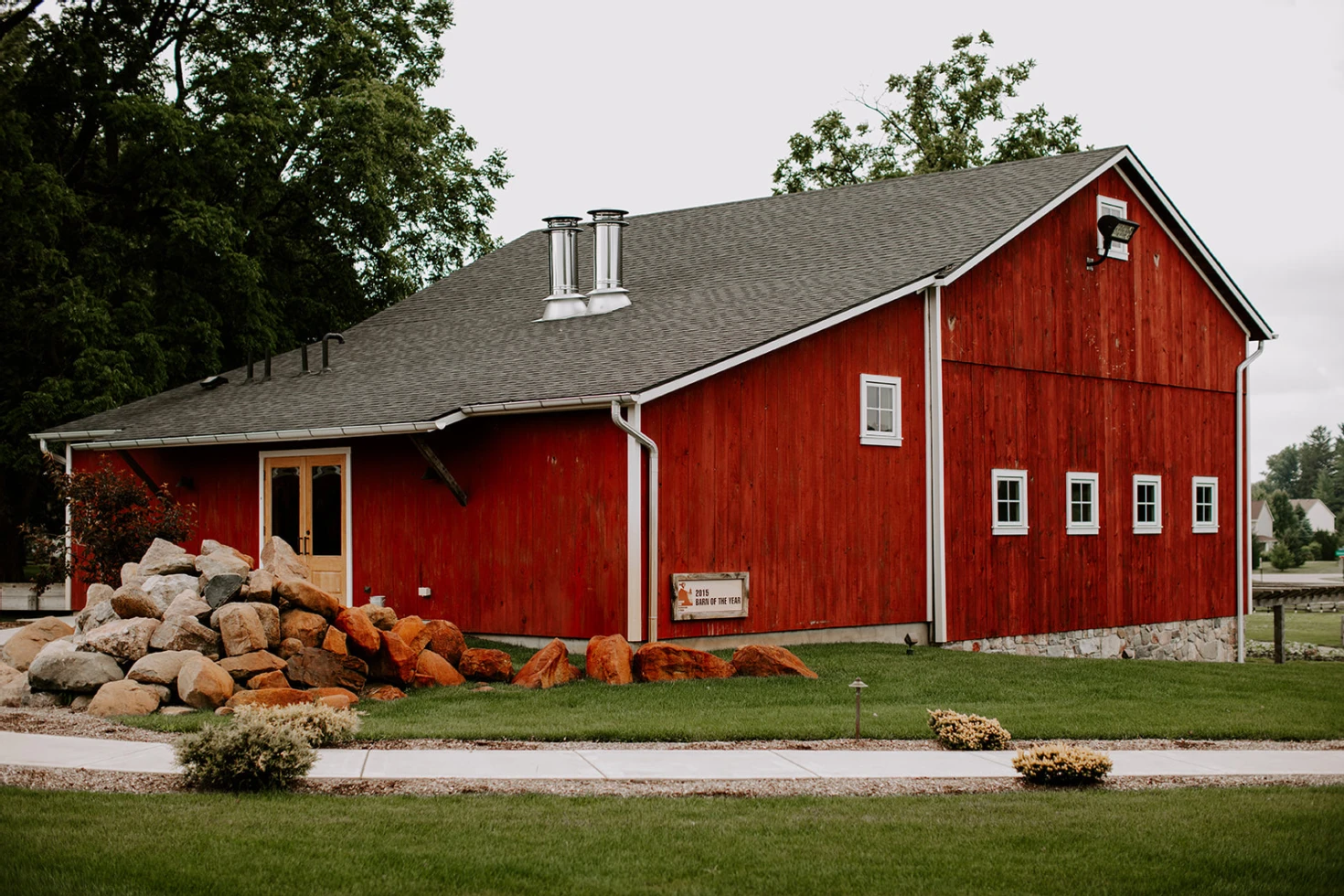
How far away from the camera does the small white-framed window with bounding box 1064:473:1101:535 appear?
2058 cm

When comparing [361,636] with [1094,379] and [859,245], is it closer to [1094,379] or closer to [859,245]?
[859,245]

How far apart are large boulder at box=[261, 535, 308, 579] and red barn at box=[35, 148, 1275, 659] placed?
6.51ft

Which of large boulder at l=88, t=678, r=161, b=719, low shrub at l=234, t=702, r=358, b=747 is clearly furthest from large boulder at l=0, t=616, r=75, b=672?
low shrub at l=234, t=702, r=358, b=747

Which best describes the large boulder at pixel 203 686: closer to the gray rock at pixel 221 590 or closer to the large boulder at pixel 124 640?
the large boulder at pixel 124 640

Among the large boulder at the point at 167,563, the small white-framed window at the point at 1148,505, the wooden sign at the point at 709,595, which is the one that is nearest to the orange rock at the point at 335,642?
the large boulder at the point at 167,563

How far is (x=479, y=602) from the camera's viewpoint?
54.6 feet

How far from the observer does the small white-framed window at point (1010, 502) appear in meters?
19.3

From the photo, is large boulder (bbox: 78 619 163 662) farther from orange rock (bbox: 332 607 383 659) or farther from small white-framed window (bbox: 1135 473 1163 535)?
small white-framed window (bbox: 1135 473 1163 535)

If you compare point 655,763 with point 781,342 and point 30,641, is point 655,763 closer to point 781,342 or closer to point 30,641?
point 781,342

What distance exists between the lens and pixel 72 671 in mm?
12383

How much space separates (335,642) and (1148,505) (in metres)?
14.1

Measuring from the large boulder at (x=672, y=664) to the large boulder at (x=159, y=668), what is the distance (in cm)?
428

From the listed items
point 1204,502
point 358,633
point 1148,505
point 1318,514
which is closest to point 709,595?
point 358,633

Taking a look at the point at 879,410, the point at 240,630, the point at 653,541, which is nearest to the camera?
the point at 240,630
